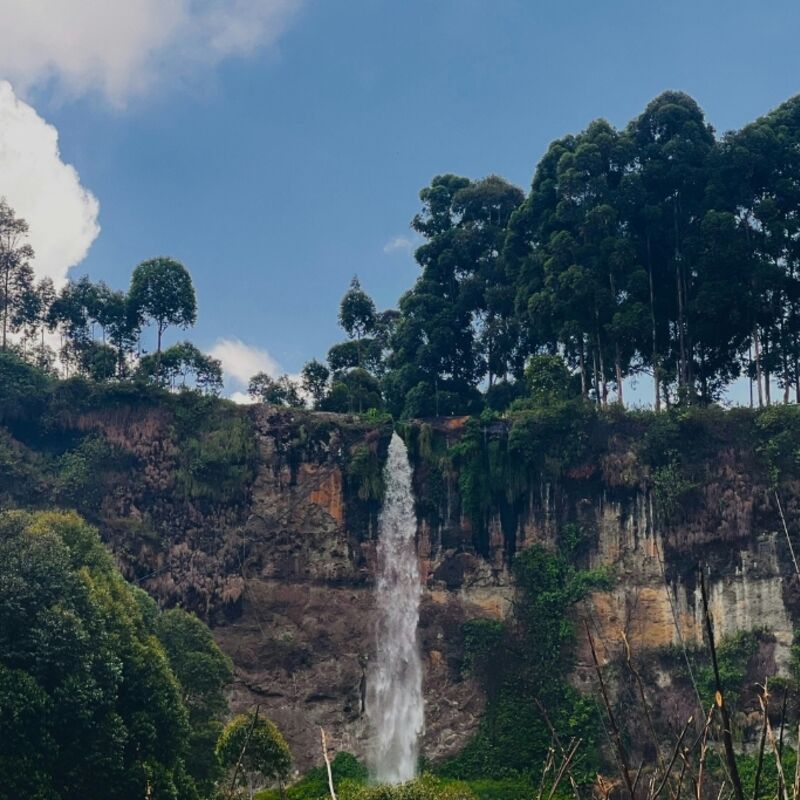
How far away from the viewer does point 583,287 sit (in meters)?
26.5

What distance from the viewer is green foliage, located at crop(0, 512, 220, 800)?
1592cm

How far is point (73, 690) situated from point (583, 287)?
16.1 m

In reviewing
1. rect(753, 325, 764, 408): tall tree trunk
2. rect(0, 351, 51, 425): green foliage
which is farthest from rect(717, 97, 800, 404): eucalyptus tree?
rect(0, 351, 51, 425): green foliage

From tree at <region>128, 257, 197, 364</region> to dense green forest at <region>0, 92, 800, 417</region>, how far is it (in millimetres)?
44

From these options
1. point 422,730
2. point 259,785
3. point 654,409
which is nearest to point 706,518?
point 654,409

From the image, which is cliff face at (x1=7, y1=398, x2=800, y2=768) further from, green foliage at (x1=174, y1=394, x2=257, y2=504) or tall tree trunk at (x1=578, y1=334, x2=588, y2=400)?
tall tree trunk at (x1=578, y1=334, x2=588, y2=400)

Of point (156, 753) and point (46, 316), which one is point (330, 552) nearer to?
point (156, 753)

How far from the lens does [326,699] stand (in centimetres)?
2533

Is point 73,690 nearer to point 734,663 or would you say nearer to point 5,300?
point 734,663

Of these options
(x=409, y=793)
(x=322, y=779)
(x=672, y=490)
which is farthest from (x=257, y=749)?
(x=672, y=490)

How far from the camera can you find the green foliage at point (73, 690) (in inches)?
627

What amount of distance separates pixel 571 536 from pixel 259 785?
31.6ft

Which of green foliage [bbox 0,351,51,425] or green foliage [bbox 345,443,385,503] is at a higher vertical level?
green foliage [bbox 0,351,51,425]

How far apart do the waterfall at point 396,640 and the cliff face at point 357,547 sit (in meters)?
0.31
